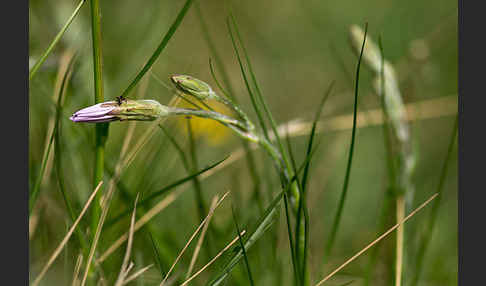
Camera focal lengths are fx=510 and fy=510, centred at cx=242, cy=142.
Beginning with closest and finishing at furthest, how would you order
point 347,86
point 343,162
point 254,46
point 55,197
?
point 55,197
point 343,162
point 347,86
point 254,46

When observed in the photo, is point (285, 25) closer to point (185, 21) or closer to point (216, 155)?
point (185, 21)

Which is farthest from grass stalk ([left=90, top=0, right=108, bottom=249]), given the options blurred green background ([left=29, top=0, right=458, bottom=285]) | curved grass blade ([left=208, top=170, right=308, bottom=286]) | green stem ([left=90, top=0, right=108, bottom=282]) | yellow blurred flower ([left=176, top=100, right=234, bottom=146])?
yellow blurred flower ([left=176, top=100, right=234, bottom=146])

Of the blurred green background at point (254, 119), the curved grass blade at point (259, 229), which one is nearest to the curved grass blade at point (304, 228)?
the curved grass blade at point (259, 229)

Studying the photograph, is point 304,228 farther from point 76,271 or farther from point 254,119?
point 254,119

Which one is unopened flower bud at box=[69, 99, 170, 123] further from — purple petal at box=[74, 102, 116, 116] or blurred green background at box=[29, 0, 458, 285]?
blurred green background at box=[29, 0, 458, 285]

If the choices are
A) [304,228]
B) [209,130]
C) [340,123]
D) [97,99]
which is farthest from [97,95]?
[209,130]

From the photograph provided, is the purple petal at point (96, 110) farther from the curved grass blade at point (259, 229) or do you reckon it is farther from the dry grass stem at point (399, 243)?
the dry grass stem at point (399, 243)

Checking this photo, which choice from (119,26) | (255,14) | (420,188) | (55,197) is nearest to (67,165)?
(55,197)
